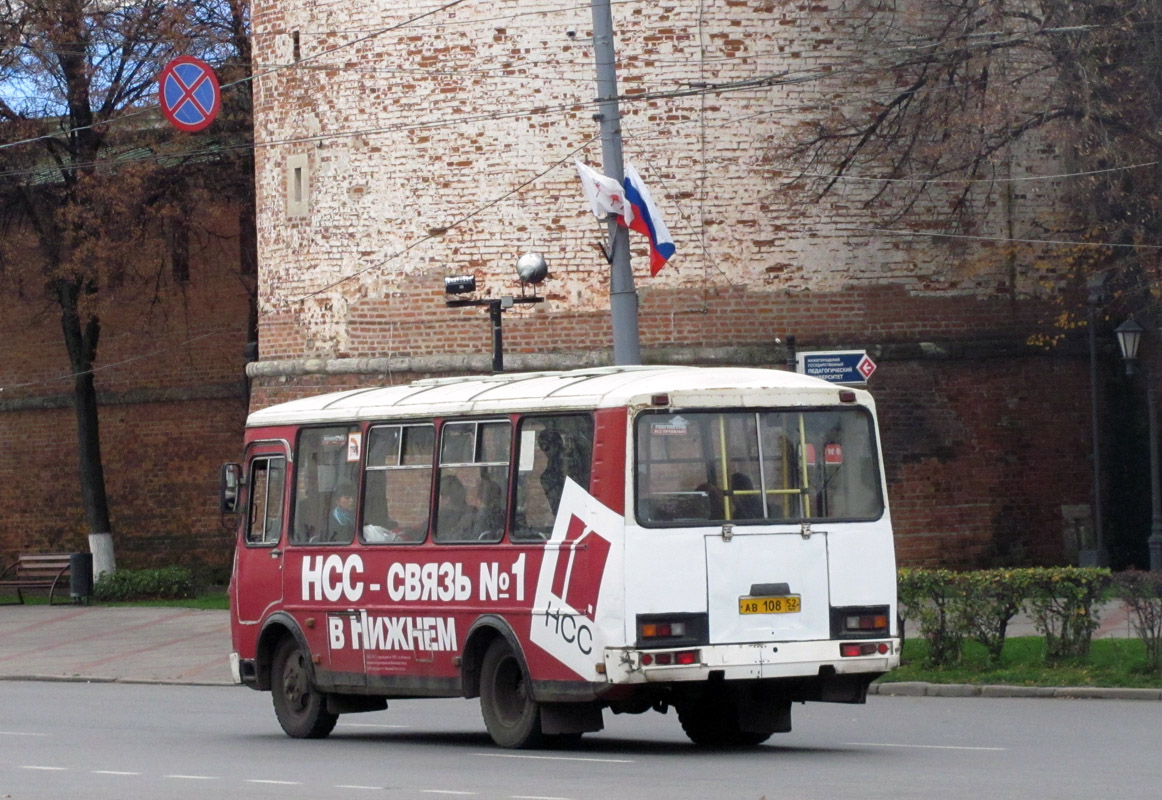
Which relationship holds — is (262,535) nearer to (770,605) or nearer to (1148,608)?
(770,605)

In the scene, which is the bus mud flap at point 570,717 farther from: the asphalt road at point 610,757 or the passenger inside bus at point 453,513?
the passenger inside bus at point 453,513

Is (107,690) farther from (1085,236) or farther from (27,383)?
(27,383)

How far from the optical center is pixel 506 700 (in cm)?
1388

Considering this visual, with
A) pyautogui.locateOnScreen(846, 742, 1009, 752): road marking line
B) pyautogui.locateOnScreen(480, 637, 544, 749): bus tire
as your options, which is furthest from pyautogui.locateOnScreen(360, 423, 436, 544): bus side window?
pyautogui.locateOnScreen(846, 742, 1009, 752): road marking line

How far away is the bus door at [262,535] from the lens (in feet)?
52.3

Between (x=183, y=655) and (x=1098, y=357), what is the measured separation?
14011 mm

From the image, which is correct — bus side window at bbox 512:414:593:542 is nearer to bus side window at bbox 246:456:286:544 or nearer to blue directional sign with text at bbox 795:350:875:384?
bus side window at bbox 246:456:286:544

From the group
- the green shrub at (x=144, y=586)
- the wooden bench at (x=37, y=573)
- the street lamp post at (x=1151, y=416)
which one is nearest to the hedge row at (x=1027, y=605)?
the street lamp post at (x=1151, y=416)

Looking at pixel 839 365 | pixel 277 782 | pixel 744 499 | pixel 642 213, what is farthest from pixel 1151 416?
pixel 277 782

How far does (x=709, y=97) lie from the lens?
1095 inches

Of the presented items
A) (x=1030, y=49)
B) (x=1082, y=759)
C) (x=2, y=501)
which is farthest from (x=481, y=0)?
(x=2, y=501)

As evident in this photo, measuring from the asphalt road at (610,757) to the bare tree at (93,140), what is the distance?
17.7 metres

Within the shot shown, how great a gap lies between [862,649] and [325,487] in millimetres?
4567

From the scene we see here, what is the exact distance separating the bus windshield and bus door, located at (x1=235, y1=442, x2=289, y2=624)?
4.14 m
